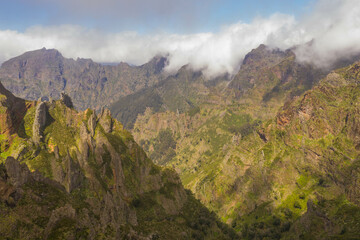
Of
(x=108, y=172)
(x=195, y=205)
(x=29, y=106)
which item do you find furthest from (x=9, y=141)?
(x=195, y=205)

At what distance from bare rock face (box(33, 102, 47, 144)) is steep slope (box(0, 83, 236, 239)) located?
301 mm

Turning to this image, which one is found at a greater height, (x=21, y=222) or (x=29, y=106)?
(x=29, y=106)

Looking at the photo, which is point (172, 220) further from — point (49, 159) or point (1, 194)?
point (1, 194)

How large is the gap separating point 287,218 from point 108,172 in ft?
449

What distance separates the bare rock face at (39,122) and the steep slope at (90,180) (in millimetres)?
301

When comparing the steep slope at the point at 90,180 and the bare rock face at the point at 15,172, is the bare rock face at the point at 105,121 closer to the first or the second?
the steep slope at the point at 90,180

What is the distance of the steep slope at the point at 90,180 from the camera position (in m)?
52.9

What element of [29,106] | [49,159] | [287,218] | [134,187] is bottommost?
[287,218]

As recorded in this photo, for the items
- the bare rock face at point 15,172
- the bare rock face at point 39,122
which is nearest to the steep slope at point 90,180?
the bare rock face at point 15,172

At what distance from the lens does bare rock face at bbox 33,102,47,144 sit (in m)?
117

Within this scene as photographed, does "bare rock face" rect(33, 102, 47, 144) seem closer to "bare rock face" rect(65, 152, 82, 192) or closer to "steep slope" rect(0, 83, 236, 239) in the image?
"steep slope" rect(0, 83, 236, 239)

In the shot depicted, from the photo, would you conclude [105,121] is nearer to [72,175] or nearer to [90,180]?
[90,180]

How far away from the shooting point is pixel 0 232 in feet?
129

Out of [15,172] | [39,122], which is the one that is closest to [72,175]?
[39,122]
